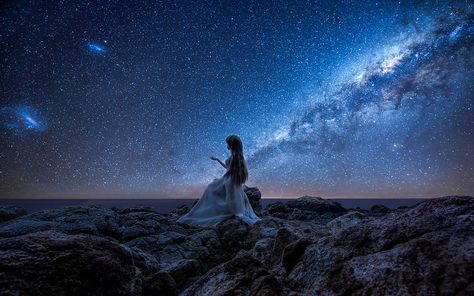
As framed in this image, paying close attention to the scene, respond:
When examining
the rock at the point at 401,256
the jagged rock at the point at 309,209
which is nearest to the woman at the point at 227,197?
the jagged rock at the point at 309,209

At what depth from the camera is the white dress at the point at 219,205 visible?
9.08m

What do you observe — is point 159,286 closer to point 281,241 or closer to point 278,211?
point 281,241

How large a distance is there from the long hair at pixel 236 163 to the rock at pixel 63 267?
311 inches

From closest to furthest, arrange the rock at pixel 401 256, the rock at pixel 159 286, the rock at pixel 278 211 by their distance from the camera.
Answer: the rock at pixel 401 256, the rock at pixel 159 286, the rock at pixel 278 211

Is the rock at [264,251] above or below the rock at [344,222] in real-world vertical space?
below

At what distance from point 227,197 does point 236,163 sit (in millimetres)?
1467

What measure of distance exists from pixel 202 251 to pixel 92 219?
2571 mm

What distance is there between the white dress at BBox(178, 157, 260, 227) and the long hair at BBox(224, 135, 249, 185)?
0.73 ft

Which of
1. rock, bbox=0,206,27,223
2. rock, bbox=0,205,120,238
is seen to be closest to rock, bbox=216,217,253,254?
rock, bbox=0,205,120,238

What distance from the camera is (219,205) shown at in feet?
31.9

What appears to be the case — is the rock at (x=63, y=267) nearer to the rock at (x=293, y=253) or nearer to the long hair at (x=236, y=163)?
the rock at (x=293, y=253)

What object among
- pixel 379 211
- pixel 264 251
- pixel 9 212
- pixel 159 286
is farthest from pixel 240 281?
pixel 379 211

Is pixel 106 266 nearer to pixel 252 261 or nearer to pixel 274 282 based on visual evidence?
pixel 252 261

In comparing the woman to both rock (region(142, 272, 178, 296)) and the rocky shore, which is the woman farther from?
the rocky shore
